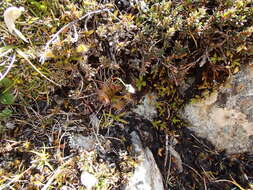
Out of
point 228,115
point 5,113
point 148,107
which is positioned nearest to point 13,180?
point 5,113

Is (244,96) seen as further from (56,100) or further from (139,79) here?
(56,100)

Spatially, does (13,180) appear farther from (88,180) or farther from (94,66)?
(94,66)

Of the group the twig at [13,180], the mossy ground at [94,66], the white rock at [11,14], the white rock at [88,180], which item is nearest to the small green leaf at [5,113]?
the mossy ground at [94,66]

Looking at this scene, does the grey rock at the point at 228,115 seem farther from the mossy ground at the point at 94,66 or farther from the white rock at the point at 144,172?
the white rock at the point at 144,172

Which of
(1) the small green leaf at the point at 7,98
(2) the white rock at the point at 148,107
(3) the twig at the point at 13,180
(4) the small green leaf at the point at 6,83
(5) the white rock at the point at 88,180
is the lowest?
(5) the white rock at the point at 88,180

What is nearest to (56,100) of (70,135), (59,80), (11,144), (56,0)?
(59,80)

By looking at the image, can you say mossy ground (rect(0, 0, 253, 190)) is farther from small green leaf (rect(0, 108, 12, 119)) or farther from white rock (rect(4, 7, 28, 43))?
white rock (rect(4, 7, 28, 43))
